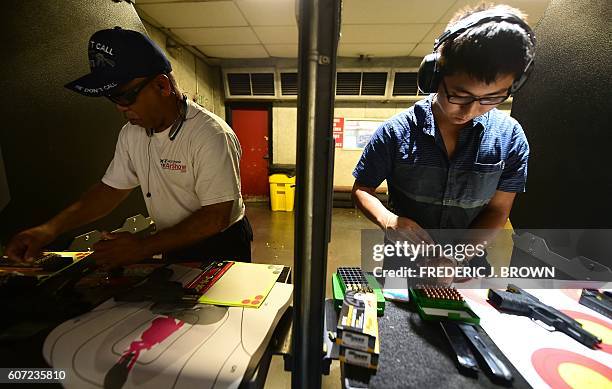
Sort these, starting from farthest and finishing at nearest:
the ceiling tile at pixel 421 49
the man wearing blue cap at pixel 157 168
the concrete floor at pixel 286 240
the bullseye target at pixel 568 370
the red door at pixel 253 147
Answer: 1. the red door at pixel 253 147
2. the ceiling tile at pixel 421 49
3. the concrete floor at pixel 286 240
4. the man wearing blue cap at pixel 157 168
5. the bullseye target at pixel 568 370

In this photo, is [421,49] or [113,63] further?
[421,49]

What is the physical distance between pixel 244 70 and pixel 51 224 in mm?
4756

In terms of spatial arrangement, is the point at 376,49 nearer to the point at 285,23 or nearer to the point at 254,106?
the point at 285,23

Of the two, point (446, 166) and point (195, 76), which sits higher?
point (195, 76)

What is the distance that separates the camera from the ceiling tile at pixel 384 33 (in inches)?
137

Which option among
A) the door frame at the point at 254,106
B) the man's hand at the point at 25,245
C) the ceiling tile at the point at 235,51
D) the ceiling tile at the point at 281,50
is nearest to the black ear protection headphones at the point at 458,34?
the man's hand at the point at 25,245

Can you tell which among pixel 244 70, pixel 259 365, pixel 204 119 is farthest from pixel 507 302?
pixel 244 70

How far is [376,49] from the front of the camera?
4355mm

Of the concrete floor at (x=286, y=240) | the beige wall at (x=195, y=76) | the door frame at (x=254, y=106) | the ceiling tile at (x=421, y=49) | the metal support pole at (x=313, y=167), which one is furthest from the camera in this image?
the door frame at (x=254, y=106)

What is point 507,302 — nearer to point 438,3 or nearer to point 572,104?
point 572,104

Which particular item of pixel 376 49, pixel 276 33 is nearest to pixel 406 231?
pixel 276 33

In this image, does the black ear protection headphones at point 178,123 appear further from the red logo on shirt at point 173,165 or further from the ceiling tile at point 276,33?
the ceiling tile at point 276,33

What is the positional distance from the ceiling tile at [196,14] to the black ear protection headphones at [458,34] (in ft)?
9.53

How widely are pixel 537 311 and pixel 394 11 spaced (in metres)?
3.34
